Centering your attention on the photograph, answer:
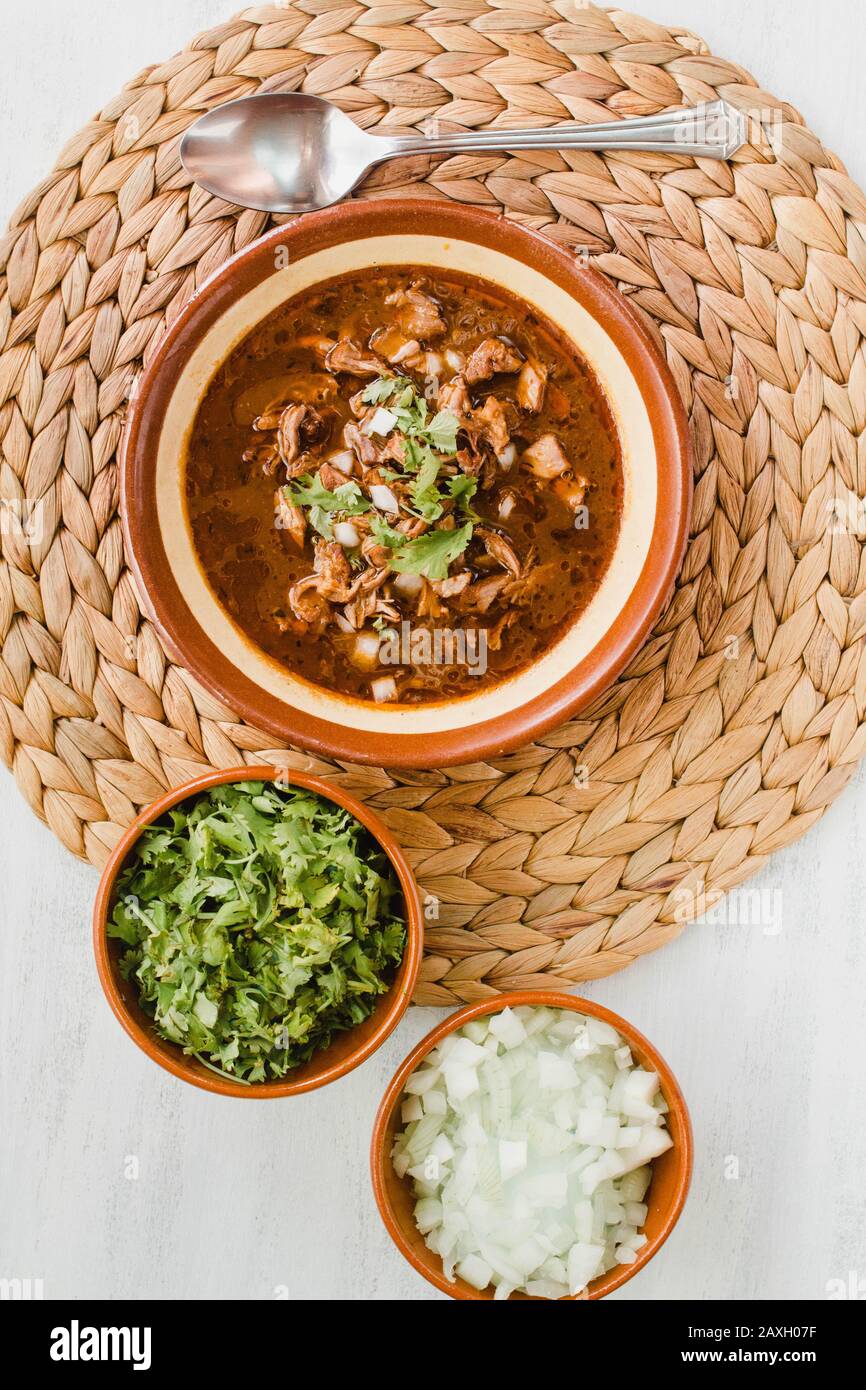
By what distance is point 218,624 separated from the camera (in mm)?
2662

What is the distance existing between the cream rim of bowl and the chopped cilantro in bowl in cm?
27

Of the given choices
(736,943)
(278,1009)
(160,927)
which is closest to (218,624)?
(160,927)

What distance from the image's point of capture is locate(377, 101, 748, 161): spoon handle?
2.70 m

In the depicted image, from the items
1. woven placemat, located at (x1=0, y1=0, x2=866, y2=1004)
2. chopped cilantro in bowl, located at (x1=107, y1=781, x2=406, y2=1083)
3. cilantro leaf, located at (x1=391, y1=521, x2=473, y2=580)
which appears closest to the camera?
chopped cilantro in bowl, located at (x1=107, y1=781, x2=406, y2=1083)

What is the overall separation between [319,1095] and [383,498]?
1.62m

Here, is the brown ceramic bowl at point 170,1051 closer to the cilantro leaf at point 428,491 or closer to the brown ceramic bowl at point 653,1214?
the brown ceramic bowl at point 653,1214

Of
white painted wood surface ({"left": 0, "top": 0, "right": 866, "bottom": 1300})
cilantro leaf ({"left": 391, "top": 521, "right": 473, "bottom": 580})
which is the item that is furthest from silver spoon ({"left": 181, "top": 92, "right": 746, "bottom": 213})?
cilantro leaf ({"left": 391, "top": 521, "right": 473, "bottom": 580})

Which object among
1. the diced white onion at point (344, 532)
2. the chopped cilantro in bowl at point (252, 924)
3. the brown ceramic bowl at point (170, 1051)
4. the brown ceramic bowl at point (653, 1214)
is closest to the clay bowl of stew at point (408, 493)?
the diced white onion at point (344, 532)

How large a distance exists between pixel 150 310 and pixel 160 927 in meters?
1.55

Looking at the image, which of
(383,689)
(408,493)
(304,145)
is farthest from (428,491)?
(304,145)

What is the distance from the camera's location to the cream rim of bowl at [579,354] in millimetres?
2600

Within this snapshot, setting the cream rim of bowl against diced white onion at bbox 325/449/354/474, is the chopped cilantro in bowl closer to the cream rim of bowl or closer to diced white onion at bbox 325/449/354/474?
the cream rim of bowl

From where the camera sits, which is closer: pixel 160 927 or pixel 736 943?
pixel 160 927

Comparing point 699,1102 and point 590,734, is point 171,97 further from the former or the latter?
point 699,1102
